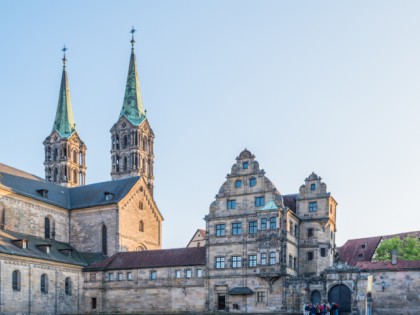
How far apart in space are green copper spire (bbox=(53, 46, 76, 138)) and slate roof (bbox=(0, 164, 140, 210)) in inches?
1127

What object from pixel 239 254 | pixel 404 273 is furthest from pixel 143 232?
pixel 404 273

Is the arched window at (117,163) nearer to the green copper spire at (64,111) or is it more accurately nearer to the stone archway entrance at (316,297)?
the green copper spire at (64,111)

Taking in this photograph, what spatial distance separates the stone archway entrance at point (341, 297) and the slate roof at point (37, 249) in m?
26.9

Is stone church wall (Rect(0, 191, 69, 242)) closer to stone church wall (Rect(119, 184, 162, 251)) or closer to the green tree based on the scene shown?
stone church wall (Rect(119, 184, 162, 251))

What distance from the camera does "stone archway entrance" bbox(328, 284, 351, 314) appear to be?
164ft

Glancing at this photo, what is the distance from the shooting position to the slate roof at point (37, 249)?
54.3 m

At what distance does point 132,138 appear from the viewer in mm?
96188

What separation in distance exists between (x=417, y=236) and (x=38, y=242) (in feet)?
175

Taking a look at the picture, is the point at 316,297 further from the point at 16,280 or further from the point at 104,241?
the point at 16,280

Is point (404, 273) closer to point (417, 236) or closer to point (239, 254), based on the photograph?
point (239, 254)

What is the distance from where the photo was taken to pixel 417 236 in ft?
279

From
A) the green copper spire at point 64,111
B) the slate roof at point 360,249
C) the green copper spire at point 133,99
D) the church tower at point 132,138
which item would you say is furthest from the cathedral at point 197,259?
the green copper spire at point 64,111

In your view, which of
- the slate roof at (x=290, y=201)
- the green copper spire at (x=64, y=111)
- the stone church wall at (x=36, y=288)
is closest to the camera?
the stone church wall at (x=36, y=288)

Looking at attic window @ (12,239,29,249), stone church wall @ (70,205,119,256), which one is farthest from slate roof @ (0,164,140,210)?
attic window @ (12,239,29,249)
